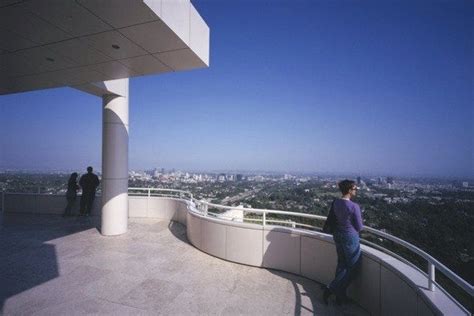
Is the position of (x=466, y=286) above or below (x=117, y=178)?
below

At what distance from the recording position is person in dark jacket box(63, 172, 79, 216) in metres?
11.0

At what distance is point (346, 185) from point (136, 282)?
4.48m

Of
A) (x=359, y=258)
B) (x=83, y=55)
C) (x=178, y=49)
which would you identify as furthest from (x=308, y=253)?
(x=83, y=55)

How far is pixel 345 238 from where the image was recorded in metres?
4.23

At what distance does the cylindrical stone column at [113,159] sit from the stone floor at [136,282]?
775 millimetres

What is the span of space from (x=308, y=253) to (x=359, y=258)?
1181 mm

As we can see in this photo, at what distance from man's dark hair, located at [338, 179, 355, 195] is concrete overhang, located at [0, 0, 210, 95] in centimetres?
369

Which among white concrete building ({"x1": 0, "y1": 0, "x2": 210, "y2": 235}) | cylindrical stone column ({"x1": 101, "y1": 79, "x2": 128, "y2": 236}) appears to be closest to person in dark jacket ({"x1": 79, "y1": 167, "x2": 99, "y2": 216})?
cylindrical stone column ({"x1": 101, "y1": 79, "x2": 128, "y2": 236})

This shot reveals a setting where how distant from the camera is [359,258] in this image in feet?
14.4

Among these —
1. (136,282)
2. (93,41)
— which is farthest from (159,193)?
(93,41)

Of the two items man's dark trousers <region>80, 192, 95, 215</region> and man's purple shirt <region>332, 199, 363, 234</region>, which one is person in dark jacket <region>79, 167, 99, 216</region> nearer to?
man's dark trousers <region>80, 192, 95, 215</region>

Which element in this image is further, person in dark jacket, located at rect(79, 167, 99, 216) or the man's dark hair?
person in dark jacket, located at rect(79, 167, 99, 216)

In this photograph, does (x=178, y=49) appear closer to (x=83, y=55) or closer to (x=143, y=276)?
(x=83, y=55)

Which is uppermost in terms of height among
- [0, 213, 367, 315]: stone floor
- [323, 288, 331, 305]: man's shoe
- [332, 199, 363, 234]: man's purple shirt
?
[332, 199, 363, 234]: man's purple shirt
